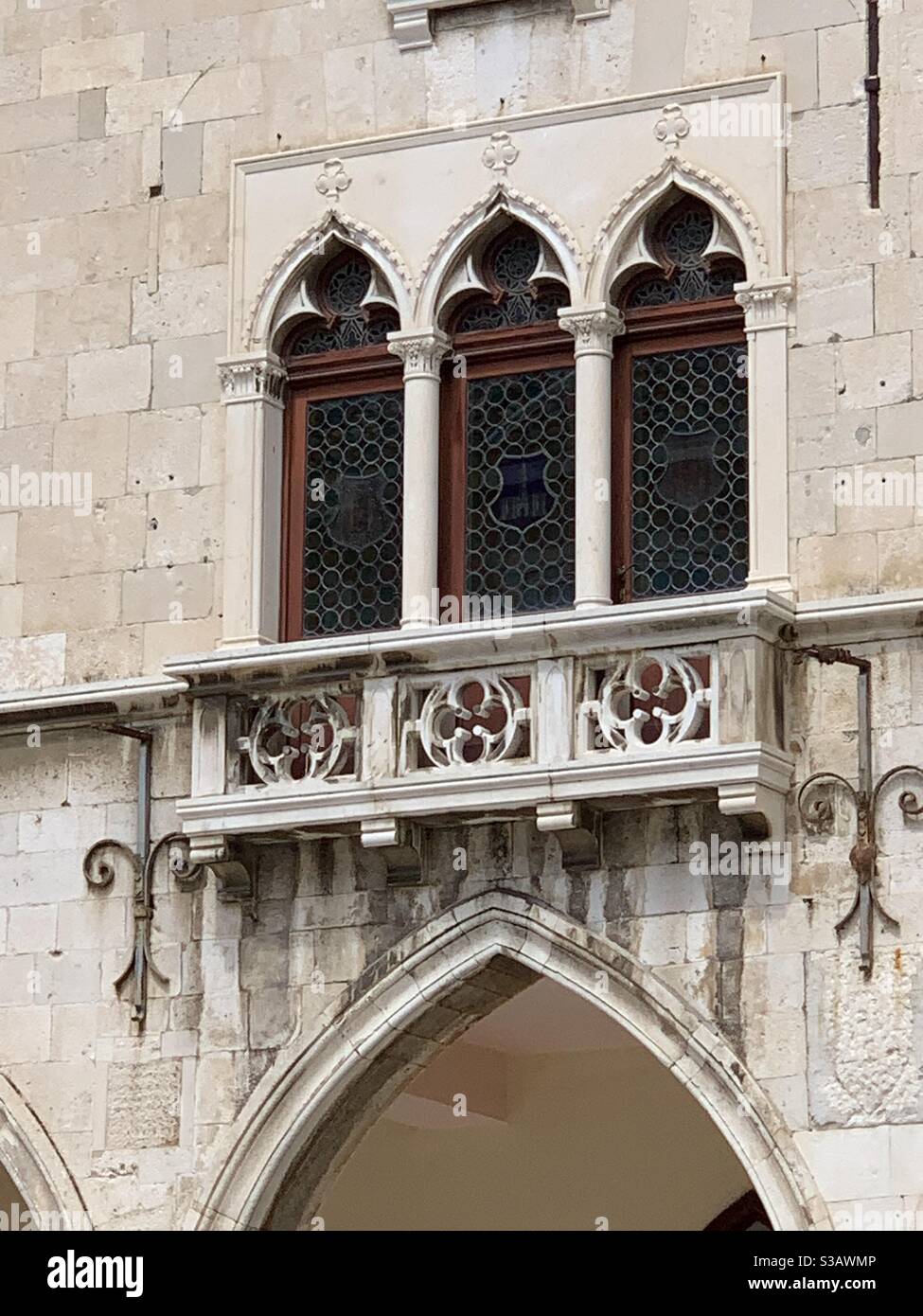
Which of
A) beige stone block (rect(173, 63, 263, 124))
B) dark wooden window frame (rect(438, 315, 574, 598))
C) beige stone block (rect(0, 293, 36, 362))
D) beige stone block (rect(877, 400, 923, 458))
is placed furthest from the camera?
beige stone block (rect(0, 293, 36, 362))

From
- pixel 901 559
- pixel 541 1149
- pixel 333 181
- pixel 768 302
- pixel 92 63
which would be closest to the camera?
pixel 901 559

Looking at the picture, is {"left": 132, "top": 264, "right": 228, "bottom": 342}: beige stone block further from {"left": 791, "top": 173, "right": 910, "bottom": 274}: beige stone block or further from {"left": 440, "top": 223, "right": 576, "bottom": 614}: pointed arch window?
{"left": 791, "top": 173, "right": 910, "bottom": 274}: beige stone block

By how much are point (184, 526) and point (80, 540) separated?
0.52 m

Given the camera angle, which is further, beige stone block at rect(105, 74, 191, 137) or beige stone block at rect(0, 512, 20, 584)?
beige stone block at rect(105, 74, 191, 137)

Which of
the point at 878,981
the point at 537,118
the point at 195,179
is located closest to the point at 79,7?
the point at 195,179

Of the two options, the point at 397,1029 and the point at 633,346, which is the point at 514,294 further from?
the point at 397,1029

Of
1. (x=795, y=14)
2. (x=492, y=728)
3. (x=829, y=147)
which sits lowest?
(x=492, y=728)

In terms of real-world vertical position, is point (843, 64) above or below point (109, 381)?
above

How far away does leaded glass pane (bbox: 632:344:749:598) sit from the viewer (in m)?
14.4

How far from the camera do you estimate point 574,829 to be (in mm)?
13977

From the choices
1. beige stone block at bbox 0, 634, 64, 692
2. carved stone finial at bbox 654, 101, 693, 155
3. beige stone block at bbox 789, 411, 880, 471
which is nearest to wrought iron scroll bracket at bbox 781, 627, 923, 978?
beige stone block at bbox 789, 411, 880, 471

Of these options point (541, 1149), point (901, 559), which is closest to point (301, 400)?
point (901, 559)

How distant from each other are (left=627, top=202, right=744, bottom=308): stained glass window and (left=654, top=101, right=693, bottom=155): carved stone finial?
25 cm

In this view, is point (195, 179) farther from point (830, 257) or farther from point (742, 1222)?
point (742, 1222)
